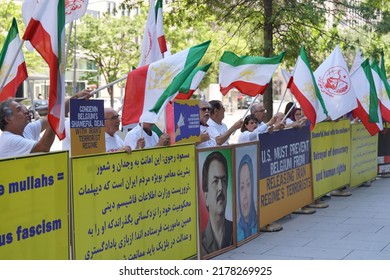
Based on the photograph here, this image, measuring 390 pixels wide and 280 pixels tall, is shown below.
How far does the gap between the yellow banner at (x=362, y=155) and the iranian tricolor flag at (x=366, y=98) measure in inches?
33.4

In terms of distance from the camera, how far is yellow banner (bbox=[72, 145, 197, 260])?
619 centimetres

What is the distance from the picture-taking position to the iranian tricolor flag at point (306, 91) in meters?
10.6

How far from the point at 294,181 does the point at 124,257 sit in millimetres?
4869

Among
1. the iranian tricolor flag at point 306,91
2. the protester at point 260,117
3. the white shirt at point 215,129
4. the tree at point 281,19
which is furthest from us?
the tree at point 281,19

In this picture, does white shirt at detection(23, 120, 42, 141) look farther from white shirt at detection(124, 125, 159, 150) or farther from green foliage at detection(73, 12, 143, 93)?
green foliage at detection(73, 12, 143, 93)

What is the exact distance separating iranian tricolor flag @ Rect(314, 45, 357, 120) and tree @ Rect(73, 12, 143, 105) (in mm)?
33939

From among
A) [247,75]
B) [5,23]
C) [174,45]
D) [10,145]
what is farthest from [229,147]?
[174,45]

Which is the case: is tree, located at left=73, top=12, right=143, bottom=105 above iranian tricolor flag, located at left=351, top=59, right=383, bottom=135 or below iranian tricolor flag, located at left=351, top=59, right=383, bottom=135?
above

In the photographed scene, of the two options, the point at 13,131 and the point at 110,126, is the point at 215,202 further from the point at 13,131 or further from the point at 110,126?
the point at 13,131

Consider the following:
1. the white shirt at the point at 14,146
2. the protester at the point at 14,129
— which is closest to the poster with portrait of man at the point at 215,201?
the protester at the point at 14,129

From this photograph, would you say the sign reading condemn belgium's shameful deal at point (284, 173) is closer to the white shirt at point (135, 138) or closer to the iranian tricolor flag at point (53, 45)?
the white shirt at point (135, 138)

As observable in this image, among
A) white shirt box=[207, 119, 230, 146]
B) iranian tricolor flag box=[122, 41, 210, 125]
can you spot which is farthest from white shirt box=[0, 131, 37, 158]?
white shirt box=[207, 119, 230, 146]

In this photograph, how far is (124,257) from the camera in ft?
22.0

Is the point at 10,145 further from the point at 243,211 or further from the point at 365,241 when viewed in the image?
the point at 365,241
